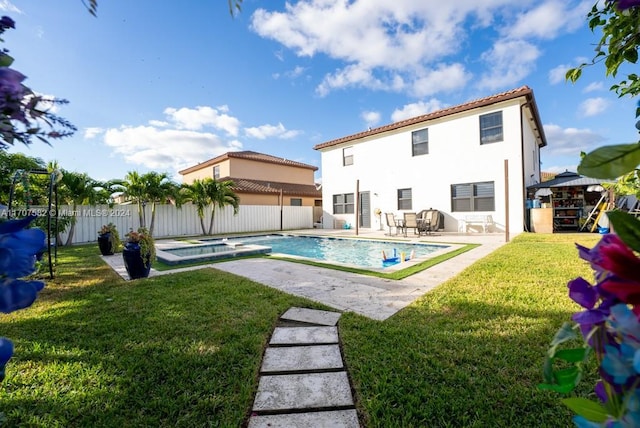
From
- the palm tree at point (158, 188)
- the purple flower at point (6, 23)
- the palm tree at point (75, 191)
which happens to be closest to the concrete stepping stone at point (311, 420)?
the purple flower at point (6, 23)

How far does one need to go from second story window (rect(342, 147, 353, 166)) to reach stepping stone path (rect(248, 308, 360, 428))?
16430 millimetres

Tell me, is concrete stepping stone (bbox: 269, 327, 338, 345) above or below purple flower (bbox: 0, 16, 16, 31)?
below

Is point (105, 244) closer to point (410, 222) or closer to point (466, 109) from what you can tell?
point (410, 222)

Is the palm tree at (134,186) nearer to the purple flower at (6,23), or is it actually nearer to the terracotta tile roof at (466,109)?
the terracotta tile roof at (466,109)

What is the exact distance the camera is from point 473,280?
5.01 meters

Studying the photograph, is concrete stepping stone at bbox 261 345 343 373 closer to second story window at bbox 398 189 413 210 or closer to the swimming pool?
the swimming pool

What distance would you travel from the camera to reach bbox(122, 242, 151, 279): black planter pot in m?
5.70

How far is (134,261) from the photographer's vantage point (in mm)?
5707

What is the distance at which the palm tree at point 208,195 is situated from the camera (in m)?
15.2

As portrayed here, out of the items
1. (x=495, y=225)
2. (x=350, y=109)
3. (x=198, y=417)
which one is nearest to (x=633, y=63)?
(x=198, y=417)

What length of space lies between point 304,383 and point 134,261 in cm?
491

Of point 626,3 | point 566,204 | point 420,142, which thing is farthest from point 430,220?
point 626,3

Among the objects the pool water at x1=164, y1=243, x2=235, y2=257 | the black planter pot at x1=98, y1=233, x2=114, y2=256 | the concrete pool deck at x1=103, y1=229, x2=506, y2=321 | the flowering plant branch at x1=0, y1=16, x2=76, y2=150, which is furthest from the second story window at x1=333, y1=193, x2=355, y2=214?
the flowering plant branch at x1=0, y1=16, x2=76, y2=150

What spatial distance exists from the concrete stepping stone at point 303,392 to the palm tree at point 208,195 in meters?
14.4
